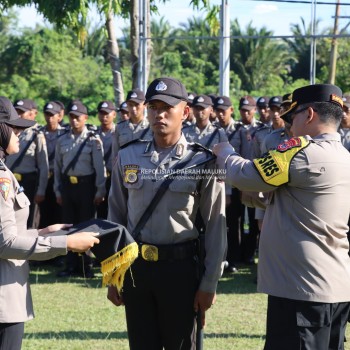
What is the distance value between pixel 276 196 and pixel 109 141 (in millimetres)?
6736

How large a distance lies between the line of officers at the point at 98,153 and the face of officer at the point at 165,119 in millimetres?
4873

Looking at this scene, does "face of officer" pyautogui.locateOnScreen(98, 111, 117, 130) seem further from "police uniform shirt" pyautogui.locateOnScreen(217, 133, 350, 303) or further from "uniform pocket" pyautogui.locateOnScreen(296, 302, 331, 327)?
"uniform pocket" pyautogui.locateOnScreen(296, 302, 331, 327)

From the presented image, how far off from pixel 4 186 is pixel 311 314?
1.73 metres

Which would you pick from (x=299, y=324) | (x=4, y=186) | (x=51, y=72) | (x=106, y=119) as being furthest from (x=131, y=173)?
(x=51, y=72)

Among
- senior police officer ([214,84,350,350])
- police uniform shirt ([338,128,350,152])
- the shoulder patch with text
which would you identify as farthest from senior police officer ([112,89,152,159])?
the shoulder patch with text

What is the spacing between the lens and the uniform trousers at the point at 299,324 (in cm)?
380

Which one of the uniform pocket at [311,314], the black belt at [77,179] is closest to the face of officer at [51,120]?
the black belt at [77,179]

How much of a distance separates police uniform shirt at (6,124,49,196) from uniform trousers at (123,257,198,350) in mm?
5899

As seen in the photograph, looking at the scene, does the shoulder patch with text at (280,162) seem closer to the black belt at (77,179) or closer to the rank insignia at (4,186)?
the rank insignia at (4,186)

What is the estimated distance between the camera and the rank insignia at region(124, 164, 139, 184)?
170 inches

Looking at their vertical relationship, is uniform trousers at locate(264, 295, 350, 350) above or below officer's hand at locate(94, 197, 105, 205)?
above

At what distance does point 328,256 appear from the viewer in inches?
152

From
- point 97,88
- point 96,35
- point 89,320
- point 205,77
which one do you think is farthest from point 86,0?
point 96,35

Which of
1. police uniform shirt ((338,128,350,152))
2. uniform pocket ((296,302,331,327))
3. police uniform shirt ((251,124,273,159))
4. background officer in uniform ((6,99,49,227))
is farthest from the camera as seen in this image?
background officer in uniform ((6,99,49,227))
